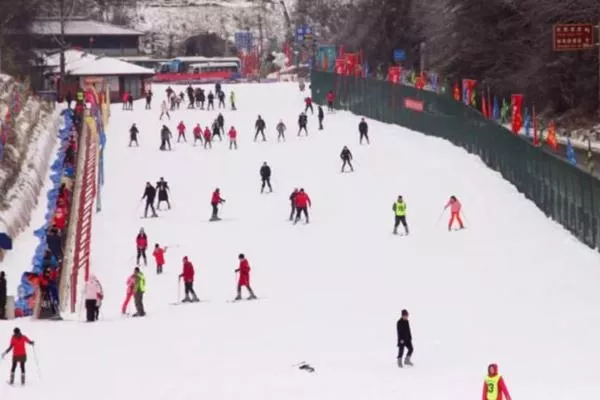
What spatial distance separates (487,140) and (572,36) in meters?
10.6

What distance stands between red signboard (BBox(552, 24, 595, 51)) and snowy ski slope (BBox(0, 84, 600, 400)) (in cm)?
761

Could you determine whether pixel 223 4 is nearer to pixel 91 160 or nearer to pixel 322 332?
pixel 91 160

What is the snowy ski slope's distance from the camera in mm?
22188

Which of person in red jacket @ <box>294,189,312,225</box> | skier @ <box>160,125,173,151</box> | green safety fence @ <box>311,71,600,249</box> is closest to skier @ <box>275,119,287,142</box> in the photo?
skier @ <box>160,125,173,151</box>

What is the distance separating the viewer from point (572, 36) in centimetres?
5678

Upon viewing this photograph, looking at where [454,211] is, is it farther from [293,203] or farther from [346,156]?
[346,156]

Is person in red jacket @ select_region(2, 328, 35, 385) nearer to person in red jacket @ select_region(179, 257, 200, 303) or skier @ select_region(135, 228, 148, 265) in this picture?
person in red jacket @ select_region(179, 257, 200, 303)

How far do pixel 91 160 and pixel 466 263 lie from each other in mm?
18609

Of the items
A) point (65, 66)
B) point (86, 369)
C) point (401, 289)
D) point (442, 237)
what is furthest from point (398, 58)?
point (86, 369)

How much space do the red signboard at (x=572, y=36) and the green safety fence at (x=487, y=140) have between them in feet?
15.7

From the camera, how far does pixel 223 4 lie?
149 metres

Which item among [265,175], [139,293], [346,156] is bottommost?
[139,293]

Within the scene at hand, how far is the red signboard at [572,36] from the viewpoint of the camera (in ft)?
185

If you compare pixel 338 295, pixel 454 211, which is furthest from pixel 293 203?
pixel 338 295
